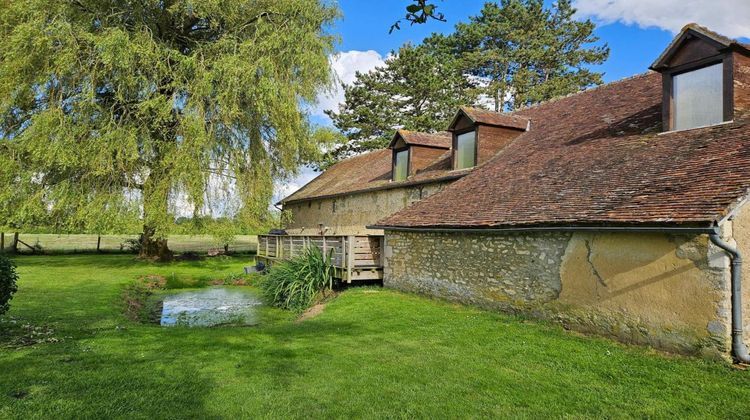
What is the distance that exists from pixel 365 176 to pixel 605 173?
1259cm

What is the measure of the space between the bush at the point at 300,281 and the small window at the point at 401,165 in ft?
13.9

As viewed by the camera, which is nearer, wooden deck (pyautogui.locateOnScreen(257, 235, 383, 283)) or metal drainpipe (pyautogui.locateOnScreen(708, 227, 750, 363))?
metal drainpipe (pyautogui.locateOnScreen(708, 227, 750, 363))

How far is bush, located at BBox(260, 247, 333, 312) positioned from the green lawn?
4315mm

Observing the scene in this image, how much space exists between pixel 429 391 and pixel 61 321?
7.21m

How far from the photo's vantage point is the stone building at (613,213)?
6.29 meters

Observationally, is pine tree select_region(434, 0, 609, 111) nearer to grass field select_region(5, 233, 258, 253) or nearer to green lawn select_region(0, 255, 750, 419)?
grass field select_region(5, 233, 258, 253)

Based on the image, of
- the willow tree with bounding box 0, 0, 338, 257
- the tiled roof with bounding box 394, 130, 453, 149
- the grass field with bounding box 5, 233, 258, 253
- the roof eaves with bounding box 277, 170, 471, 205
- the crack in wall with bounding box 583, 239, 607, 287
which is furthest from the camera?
the grass field with bounding box 5, 233, 258, 253

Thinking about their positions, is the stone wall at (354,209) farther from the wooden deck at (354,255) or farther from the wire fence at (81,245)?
the wire fence at (81,245)

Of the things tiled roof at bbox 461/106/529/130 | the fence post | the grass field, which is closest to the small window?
tiled roof at bbox 461/106/529/130

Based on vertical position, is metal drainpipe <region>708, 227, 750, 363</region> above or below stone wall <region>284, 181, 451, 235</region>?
below

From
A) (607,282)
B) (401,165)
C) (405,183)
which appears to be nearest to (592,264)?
(607,282)

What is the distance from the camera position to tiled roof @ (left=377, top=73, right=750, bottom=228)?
22.1 feet

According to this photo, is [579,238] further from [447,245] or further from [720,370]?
[447,245]

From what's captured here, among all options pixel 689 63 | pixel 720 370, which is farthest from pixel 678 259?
pixel 689 63
